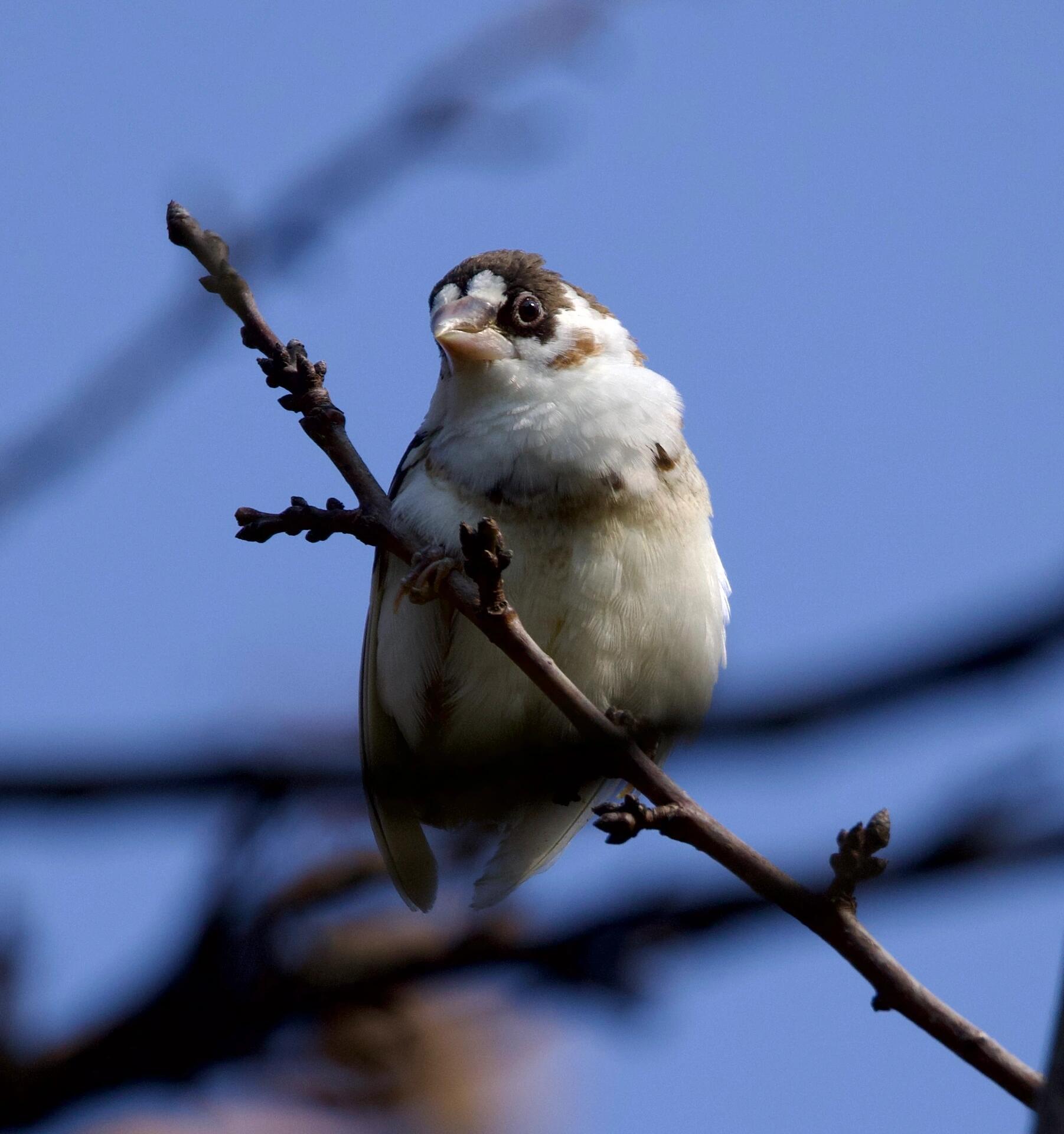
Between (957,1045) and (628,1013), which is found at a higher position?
(957,1045)

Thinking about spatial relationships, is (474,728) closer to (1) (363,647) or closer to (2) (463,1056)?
(1) (363,647)

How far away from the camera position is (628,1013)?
1419mm

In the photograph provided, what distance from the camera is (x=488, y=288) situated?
17.3ft

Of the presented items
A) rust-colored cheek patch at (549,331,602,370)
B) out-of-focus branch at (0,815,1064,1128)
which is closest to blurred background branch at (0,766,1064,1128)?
out-of-focus branch at (0,815,1064,1128)

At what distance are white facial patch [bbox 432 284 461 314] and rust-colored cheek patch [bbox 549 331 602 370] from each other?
448 mm

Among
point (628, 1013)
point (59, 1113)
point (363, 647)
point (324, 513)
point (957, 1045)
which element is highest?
point (363, 647)

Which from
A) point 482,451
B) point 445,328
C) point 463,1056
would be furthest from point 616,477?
point 463,1056

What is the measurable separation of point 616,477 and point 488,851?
64.4 inches

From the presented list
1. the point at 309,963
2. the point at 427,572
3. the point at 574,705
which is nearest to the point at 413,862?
the point at 427,572

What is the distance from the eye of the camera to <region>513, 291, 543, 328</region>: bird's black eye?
521 cm

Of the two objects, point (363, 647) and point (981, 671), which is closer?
point (981, 671)

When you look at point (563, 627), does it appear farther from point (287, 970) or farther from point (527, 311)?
point (287, 970)

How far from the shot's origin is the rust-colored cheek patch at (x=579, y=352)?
5.20 metres

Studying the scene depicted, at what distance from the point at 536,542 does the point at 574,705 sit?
61.3 inches
